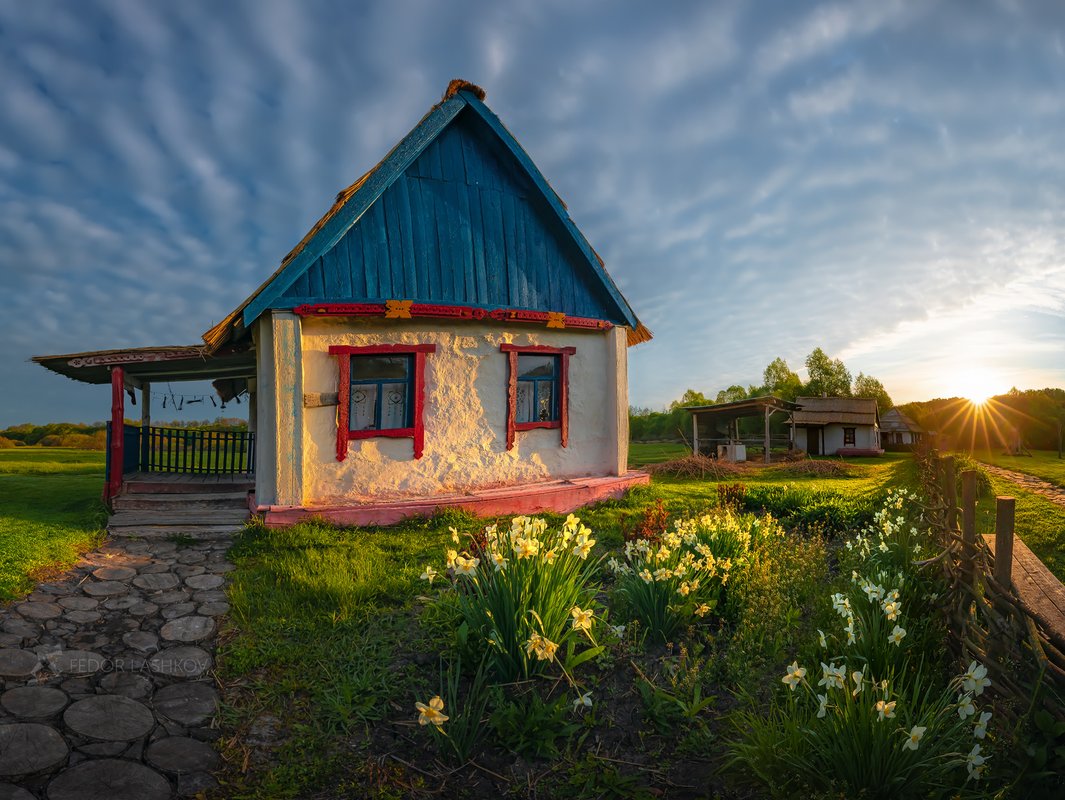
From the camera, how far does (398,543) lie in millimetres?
8008

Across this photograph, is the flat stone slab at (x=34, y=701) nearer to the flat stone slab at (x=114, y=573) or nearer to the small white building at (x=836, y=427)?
the flat stone slab at (x=114, y=573)

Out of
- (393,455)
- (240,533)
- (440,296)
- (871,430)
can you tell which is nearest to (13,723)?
(240,533)

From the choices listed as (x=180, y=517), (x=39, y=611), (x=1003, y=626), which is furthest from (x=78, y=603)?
(x=1003, y=626)

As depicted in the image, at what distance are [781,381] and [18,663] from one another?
187 feet

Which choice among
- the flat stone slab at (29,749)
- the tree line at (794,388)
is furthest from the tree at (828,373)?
the flat stone slab at (29,749)

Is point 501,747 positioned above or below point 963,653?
below

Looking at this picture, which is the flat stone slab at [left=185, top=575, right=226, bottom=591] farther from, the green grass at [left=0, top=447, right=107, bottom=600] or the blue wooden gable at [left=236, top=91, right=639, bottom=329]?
the blue wooden gable at [left=236, top=91, right=639, bottom=329]

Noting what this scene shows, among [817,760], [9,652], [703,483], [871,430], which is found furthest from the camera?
[871,430]

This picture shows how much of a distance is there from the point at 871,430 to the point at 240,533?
36382 mm

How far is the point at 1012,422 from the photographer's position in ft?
111

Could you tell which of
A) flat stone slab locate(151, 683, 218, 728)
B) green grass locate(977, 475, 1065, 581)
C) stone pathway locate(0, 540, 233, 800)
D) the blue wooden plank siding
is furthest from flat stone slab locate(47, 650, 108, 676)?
green grass locate(977, 475, 1065, 581)

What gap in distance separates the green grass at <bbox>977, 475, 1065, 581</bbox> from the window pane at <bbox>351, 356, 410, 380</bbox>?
828cm

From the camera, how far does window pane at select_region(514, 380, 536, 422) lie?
11.3 metres

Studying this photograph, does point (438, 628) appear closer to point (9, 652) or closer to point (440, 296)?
point (9, 652)
